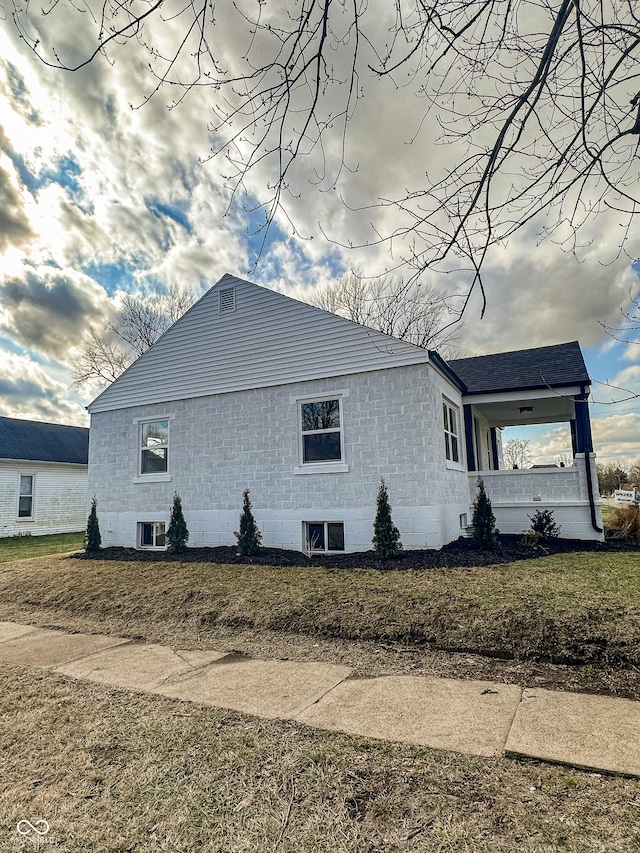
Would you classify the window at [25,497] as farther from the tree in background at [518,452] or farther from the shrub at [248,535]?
the tree in background at [518,452]

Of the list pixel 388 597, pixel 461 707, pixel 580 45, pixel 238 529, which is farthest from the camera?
pixel 238 529

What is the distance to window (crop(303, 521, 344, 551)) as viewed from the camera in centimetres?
972

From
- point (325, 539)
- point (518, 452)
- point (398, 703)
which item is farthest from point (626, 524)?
point (518, 452)

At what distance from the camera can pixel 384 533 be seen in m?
8.62

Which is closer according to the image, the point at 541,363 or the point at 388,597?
the point at 388,597

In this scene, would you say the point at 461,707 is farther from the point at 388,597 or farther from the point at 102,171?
the point at 102,171

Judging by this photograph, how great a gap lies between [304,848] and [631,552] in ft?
30.1

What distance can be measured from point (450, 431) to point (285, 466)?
3864 millimetres

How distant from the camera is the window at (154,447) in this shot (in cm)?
1213

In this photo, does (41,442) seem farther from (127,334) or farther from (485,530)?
(485,530)

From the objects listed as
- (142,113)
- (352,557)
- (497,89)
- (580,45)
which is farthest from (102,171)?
(352,557)

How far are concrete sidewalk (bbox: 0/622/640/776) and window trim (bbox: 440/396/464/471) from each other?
21.0 ft

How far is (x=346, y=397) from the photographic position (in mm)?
9789

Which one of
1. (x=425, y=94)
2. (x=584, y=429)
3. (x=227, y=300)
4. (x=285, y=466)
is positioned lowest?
(x=285, y=466)
